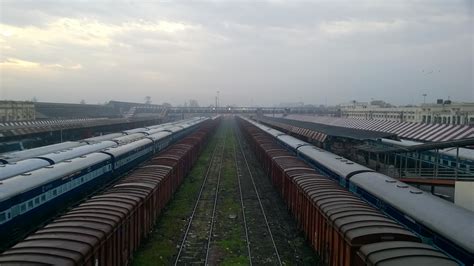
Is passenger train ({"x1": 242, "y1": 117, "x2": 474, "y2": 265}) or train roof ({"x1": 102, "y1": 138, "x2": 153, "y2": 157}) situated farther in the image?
train roof ({"x1": 102, "y1": 138, "x2": 153, "y2": 157})

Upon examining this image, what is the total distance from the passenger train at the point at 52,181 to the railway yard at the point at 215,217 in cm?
8

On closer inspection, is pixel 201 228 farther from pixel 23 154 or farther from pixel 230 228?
pixel 23 154

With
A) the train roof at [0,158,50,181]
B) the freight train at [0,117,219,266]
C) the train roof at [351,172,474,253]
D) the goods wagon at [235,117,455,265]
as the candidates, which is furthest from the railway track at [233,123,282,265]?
the train roof at [0,158,50,181]

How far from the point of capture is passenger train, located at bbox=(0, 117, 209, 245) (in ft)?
50.2

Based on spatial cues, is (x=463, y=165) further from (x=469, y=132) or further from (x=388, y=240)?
(x=388, y=240)

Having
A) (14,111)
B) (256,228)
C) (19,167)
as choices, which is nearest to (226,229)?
(256,228)

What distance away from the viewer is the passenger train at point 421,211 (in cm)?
1059

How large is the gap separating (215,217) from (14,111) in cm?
8143

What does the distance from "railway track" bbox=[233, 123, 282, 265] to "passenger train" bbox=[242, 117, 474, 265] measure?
5.13m

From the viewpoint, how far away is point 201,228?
2041 centimetres

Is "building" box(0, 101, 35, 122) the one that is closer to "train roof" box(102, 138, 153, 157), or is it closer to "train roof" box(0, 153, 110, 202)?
"train roof" box(102, 138, 153, 157)

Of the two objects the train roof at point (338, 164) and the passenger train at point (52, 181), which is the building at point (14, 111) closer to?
the passenger train at point (52, 181)

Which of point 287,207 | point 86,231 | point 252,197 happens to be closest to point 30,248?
point 86,231

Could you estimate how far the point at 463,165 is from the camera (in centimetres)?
2708
